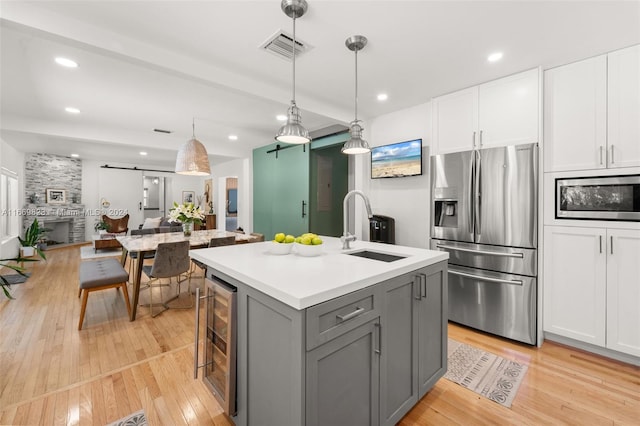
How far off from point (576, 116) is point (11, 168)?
9.18 m

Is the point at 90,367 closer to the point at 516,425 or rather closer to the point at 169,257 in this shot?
the point at 169,257

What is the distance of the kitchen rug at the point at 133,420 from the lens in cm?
159

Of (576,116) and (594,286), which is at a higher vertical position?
(576,116)

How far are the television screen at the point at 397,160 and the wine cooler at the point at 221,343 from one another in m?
2.71

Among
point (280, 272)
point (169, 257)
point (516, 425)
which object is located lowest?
point (516, 425)

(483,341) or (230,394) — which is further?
(483,341)

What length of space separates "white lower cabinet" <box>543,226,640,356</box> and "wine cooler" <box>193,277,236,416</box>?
2.79 metres

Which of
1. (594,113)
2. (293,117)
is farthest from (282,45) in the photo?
(594,113)

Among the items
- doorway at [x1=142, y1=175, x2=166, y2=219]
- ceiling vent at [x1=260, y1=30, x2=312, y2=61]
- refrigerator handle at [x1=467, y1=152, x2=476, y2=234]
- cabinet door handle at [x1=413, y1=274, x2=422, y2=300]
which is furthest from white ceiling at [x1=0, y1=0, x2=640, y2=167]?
doorway at [x1=142, y1=175, x2=166, y2=219]

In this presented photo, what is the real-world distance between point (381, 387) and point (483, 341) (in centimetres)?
182

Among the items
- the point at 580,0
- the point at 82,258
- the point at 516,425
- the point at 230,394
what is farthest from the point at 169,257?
the point at 82,258

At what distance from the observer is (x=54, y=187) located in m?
7.30

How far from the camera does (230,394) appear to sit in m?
1.45

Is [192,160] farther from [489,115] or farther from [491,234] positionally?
[491,234]
